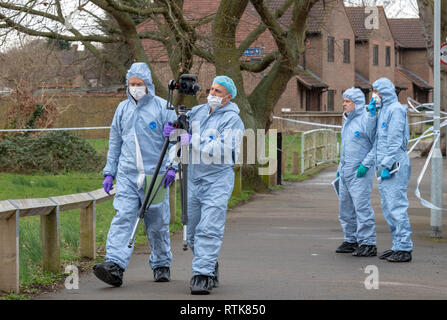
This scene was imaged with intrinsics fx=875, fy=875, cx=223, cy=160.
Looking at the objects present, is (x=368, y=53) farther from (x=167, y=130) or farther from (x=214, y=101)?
(x=167, y=130)

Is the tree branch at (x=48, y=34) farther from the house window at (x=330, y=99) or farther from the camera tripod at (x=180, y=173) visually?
the house window at (x=330, y=99)

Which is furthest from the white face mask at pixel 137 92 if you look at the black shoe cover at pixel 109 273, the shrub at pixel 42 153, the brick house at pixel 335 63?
the brick house at pixel 335 63

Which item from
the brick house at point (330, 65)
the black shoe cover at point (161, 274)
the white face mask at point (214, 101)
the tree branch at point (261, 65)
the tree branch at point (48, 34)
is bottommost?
the black shoe cover at point (161, 274)

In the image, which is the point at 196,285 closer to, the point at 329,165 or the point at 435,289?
the point at 435,289

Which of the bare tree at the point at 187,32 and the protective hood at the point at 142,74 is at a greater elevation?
the bare tree at the point at 187,32

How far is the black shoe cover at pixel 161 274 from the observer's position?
802cm

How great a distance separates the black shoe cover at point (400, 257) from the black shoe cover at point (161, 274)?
2760mm

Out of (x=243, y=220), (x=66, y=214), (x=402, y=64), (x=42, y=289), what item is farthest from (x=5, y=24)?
(x=402, y=64)

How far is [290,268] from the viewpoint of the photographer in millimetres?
8977

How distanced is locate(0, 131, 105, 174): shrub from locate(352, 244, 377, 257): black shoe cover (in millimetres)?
13683

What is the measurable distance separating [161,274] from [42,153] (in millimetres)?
14996

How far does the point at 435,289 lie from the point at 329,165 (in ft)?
67.2

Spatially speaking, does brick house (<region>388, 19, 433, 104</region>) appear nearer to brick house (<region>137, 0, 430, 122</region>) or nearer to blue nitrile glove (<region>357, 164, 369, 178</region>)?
brick house (<region>137, 0, 430, 122</region>)
